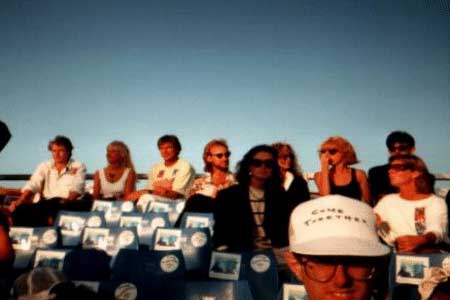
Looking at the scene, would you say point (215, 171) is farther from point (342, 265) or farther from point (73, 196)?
point (342, 265)

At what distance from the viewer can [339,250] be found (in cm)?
129

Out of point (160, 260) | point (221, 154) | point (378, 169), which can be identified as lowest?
point (160, 260)

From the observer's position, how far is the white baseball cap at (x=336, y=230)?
4.26ft

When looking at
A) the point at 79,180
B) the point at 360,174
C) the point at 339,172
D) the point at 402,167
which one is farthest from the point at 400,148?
the point at 79,180

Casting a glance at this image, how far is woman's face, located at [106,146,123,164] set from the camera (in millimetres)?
6688

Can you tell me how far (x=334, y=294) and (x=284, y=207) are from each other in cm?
296

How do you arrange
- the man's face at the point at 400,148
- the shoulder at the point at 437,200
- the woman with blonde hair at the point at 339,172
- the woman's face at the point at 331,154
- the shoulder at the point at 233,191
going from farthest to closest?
the woman's face at the point at 331,154, the woman with blonde hair at the point at 339,172, the man's face at the point at 400,148, the shoulder at the point at 233,191, the shoulder at the point at 437,200

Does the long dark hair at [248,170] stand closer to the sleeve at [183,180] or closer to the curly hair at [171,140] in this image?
the sleeve at [183,180]

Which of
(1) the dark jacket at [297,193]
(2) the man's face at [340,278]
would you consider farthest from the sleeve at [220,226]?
(2) the man's face at [340,278]

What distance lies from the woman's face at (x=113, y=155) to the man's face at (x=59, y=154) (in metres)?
A: 0.65

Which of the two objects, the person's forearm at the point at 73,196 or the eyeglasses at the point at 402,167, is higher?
the eyeglasses at the point at 402,167

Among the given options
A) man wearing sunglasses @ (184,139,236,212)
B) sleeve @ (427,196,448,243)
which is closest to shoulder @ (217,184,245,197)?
man wearing sunglasses @ (184,139,236,212)

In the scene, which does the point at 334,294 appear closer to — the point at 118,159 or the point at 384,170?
the point at 384,170

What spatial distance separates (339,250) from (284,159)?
Answer: 14.0ft
